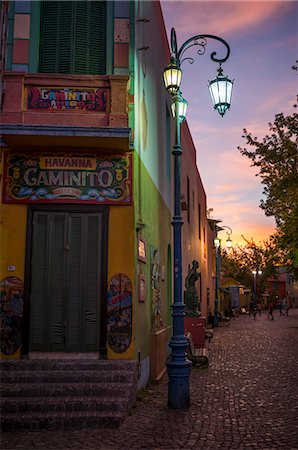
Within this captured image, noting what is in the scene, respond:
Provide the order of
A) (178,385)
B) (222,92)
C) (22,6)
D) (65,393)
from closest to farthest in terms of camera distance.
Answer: (65,393), (178,385), (222,92), (22,6)

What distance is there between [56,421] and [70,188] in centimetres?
390

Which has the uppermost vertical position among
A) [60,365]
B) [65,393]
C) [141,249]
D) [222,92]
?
[222,92]

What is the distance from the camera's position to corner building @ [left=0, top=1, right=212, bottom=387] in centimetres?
839

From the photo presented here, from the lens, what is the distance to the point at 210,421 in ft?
23.4

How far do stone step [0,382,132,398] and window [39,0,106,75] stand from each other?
562 centimetres

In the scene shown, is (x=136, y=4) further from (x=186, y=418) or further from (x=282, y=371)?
(x=282, y=371)

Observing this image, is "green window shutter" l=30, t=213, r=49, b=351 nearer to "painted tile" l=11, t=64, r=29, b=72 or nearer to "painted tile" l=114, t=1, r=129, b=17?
"painted tile" l=11, t=64, r=29, b=72

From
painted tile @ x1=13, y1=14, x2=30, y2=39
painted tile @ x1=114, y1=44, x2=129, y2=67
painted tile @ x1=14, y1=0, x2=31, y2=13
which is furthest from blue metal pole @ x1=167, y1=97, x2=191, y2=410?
painted tile @ x1=14, y1=0, x2=31, y2=13

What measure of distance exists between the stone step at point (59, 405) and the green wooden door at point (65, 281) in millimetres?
→ 1308

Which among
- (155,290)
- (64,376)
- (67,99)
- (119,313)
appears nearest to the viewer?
(64,376)

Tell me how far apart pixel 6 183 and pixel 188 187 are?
13.1m

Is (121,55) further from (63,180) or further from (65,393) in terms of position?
(65,393)

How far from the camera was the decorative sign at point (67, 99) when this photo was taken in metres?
→ 8.55

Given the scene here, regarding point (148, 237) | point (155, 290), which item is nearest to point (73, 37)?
point (148, 237)
